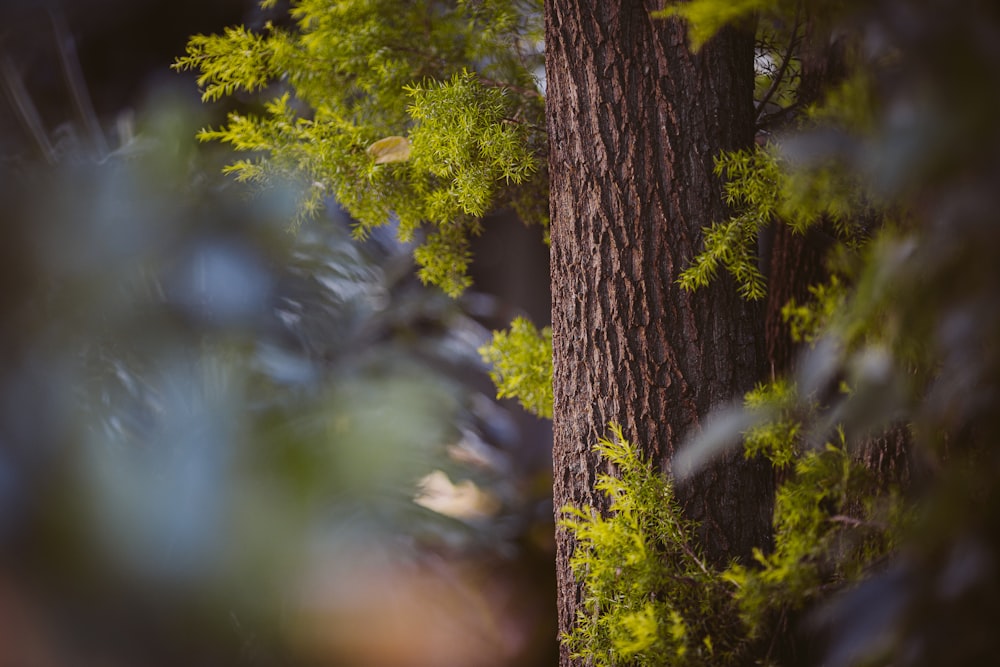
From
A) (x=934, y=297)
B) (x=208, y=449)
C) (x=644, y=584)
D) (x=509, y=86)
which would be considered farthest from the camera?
(x=208, y=449)

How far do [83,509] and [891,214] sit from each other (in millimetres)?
2158

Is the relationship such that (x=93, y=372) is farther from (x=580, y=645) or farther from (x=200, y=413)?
(x=580, y=645)

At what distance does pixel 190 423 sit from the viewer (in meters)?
2.09

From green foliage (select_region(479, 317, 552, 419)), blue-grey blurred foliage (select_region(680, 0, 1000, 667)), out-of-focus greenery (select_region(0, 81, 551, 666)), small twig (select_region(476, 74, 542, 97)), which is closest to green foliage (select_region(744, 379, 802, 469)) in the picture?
blue-grey blurred foliage (select_region(680, 0, 1000, 667))

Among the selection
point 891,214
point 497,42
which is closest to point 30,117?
point 497,42

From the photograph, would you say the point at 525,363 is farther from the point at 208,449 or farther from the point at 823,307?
the point at 208,449

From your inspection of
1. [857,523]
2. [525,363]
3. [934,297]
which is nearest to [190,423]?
[525,363]

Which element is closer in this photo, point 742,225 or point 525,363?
point 742,225

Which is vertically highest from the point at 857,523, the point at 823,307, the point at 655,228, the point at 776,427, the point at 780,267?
the point at 780,267

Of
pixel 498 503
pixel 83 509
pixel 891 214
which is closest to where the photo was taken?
pixel 891 214

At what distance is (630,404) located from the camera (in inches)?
41.2

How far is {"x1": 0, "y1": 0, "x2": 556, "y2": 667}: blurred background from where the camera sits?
2.00m

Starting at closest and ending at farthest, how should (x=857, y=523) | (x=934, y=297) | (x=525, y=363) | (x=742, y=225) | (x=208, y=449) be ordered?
(x=934, y=297), (x=857, y=523), (x=742, y=225), (x=525, y=363), (x=208, y=449)

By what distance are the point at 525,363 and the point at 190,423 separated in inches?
49.3
